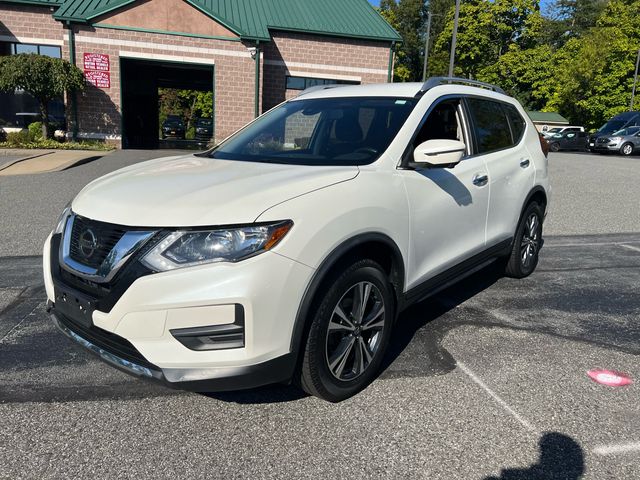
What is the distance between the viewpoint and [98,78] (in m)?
19.2

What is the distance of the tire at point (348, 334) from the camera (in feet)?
9.18

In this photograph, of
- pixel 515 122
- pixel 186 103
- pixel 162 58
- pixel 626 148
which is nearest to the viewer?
pixel 515 122

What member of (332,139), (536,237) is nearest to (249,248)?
(332,139)

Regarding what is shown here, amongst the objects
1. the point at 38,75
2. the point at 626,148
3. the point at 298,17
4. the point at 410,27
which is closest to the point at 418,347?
the point at 38,75

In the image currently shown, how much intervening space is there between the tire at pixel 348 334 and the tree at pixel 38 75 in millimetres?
17860

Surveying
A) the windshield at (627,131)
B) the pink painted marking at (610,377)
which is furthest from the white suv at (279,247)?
the windshield at (627,131)

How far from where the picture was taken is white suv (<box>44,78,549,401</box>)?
2.45 metres

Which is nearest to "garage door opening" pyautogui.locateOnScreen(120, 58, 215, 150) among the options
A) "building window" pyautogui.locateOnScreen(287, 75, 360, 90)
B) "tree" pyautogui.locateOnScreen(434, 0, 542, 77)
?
"building window" pyautogui.locateOnScreen(287, 75, 360, 90)

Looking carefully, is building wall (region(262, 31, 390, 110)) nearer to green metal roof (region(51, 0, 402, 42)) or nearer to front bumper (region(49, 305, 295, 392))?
green metal roof (region(51, 0, 402, 42))

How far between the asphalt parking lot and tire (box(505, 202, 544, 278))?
2.17ft

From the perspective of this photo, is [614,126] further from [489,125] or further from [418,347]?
[418,347]

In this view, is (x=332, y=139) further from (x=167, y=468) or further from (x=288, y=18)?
(x=288, y=18)

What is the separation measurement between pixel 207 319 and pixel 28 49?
2096 cm

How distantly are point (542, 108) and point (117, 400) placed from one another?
190 feet
